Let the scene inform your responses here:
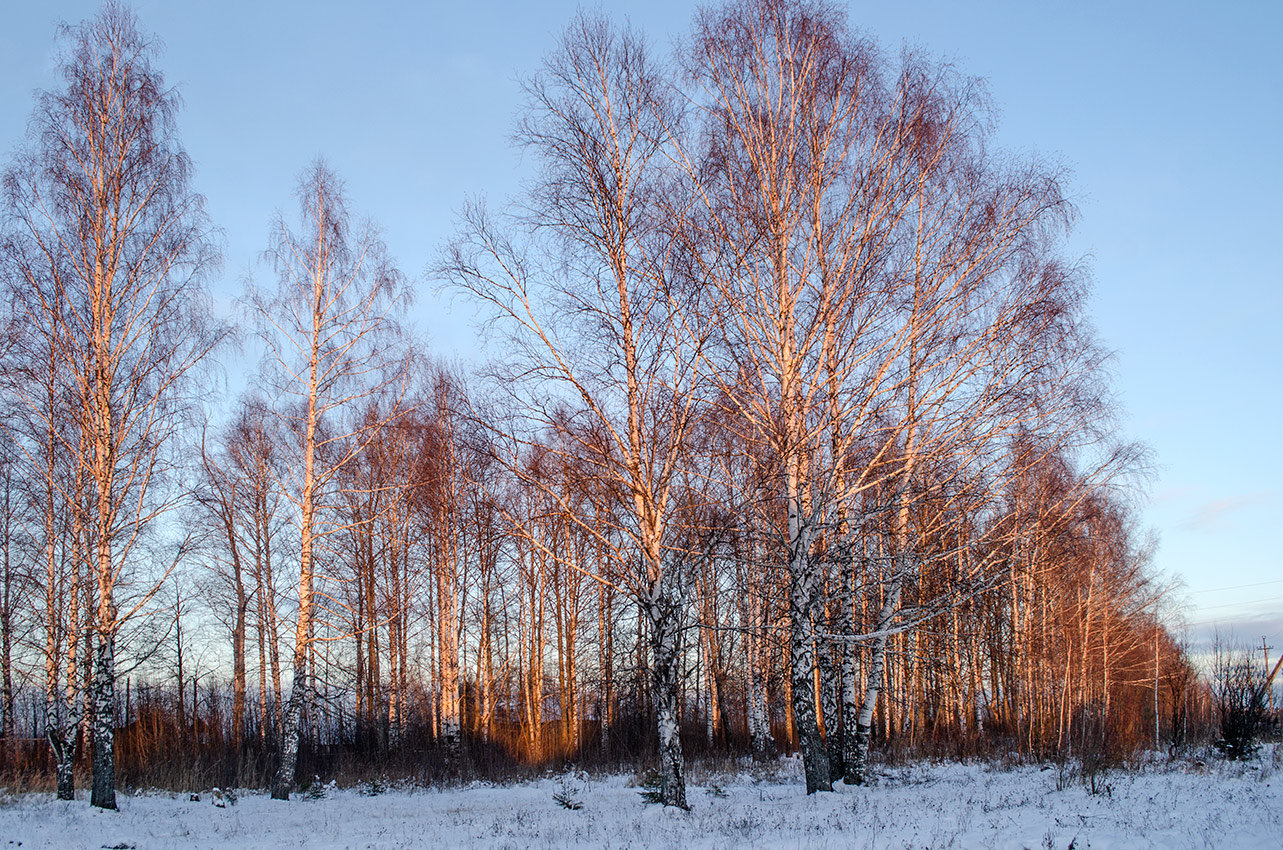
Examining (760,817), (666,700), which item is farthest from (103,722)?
(760,817)

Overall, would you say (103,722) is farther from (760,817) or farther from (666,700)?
(760,817)

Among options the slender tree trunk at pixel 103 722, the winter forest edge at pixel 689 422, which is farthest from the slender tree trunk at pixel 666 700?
the slender tree trunk at pixel 103 722

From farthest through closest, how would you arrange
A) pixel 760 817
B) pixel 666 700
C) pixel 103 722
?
pixel 103 722 < pixel 666 700 < pixel 760 817

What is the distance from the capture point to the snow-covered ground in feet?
25.0

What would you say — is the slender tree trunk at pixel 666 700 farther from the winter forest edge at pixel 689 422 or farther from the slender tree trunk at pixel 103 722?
the slender tree trunk at pixel 103 722

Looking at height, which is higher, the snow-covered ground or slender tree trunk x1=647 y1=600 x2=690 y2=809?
slender tree trunk x1=647 y1=600 x2=690 y2=809

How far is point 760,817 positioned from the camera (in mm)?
9344

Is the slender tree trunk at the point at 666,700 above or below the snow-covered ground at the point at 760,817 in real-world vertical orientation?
above

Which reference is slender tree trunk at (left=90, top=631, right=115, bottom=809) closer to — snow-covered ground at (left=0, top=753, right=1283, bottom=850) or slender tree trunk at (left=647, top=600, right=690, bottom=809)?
snow-covered ground at (left=0, top=753, right=1283, bottom=850)

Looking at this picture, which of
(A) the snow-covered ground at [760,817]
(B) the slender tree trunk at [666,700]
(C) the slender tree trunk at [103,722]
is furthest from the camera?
(C) the slender tree trunk at [103,722]

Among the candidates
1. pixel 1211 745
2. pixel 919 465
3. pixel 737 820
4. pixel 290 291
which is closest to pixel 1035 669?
pixel 1211 745

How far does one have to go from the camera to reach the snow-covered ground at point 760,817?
300 inches

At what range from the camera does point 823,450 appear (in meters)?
12.1

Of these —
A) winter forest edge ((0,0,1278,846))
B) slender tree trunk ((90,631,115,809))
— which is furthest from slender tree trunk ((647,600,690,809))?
slender tree trunk ((90,631,115,809))
